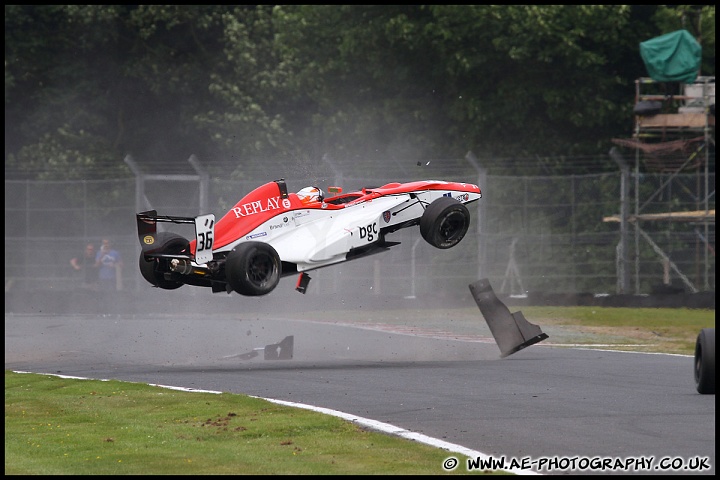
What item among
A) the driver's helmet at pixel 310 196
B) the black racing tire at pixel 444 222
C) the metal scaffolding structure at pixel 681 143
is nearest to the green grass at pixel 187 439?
the driver's helmet at pixel 310 196

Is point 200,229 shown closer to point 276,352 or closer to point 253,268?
point 253,268

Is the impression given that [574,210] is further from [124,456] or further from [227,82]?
[124,456]

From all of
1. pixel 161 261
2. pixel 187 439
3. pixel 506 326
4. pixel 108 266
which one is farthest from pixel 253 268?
pixel 108 266

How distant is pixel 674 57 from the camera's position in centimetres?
3203

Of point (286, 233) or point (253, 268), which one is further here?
point (286, 233)

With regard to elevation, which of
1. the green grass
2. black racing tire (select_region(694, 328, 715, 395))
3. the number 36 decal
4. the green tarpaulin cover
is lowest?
the green grass

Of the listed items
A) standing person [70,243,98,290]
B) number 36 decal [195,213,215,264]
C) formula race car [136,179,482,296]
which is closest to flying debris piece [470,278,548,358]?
formula race car [136,179,482,296]

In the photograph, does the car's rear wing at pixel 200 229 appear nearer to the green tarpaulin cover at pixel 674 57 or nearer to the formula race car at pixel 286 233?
the formula race car at pixel 286 233

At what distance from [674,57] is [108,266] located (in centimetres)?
1528

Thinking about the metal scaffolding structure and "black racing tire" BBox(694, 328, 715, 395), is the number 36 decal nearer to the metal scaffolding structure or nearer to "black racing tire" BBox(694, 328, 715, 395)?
"black racing tire" BBox(694, 328, 715, 395)

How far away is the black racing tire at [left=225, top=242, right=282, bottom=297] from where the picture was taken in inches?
567

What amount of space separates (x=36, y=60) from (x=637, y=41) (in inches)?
851

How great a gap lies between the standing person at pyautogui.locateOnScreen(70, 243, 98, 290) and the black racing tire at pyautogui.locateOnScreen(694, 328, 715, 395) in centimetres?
2085

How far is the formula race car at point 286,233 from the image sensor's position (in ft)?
48.4
